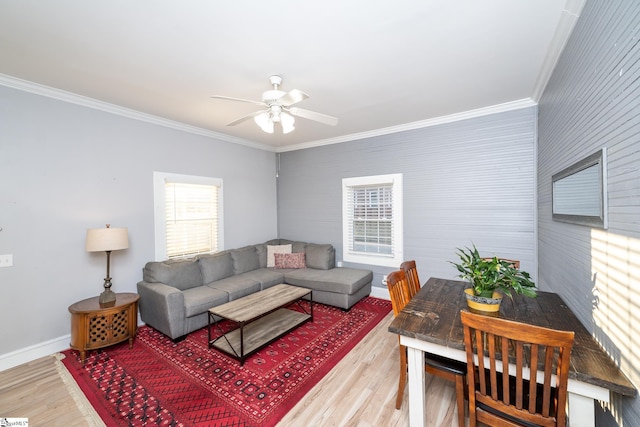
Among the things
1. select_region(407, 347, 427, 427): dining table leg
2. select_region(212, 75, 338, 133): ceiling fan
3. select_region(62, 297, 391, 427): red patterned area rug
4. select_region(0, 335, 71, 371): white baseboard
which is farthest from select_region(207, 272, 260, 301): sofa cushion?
select_region(407, 347, 427, 427): dining table leg

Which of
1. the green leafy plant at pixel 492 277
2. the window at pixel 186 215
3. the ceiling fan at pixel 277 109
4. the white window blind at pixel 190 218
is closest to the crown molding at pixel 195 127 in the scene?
the window at pixel 186 215

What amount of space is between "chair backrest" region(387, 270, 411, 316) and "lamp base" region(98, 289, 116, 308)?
298 cm

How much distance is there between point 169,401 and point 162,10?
2926mm

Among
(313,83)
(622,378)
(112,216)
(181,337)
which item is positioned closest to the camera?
(622,378)

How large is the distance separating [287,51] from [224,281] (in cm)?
324

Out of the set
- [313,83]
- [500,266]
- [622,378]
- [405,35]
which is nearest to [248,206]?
[313,83]

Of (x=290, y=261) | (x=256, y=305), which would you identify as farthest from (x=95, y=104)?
(x=290, y=261)

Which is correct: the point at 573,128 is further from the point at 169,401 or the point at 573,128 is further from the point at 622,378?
the point at 169,401

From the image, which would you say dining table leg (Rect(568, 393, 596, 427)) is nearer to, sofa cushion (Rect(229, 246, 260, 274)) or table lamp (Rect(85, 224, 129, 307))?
table lamp (Rect(85, 224, 129, 307))

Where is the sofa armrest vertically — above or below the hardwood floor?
above

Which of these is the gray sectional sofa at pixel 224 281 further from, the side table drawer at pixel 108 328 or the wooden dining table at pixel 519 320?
the wooden dining table at pixel 519 320

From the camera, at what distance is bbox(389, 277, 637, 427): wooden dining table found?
114 centimetres

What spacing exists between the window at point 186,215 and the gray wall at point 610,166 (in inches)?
178

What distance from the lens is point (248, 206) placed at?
5051 millimetres
